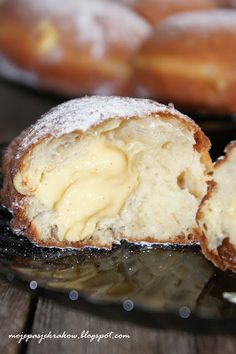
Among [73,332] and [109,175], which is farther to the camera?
[109,175]

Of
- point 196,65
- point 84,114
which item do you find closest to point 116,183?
point 84,114

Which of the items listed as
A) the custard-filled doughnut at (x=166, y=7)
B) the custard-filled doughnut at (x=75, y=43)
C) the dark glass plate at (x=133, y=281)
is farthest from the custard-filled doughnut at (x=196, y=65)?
the dark glass plate at (x=133, y=281)

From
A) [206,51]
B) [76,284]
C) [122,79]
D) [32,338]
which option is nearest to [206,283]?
[76,284]

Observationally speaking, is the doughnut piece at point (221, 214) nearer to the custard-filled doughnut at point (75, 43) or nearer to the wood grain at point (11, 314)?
the wood grain at point (11, 314)

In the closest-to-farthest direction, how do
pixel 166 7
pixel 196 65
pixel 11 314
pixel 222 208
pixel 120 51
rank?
1. pixel 11 314
2. pixel 222 208
3. pixel 196 65
4. pixel 120 51
5. pixel 166 7

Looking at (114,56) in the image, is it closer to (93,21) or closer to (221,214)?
(93,21)

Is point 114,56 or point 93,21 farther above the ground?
point 93,21

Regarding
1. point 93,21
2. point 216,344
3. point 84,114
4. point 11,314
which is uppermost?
point 84,114

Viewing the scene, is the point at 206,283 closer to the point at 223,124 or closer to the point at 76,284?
the point at 76,284
